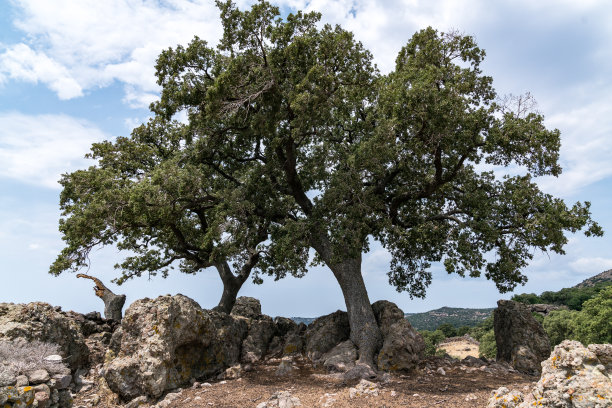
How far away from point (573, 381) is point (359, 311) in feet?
32.0

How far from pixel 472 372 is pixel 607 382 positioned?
8538 millimetres

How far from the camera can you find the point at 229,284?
19703 mm

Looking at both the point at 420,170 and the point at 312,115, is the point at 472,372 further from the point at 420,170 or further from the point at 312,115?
the point at 312,115

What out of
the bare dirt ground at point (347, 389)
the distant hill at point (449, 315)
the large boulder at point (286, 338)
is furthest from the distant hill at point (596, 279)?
the bare dirt ground at point (347, 389)

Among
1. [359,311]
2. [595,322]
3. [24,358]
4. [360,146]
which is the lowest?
[595,322]

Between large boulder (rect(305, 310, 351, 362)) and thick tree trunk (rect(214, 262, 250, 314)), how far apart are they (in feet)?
15.4

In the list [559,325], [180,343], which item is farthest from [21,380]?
[559,325]

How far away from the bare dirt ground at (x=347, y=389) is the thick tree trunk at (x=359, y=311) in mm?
1449

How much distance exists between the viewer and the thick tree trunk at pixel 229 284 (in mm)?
19438

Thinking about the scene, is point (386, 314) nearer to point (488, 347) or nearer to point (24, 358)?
point (24, 358)

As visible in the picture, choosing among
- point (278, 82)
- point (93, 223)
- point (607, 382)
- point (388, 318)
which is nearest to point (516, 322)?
point (388, 318)

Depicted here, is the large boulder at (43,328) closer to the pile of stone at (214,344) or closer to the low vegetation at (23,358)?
the low vegetation at (23,358)

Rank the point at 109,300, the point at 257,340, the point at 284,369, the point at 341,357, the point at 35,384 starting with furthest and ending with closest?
the point at 109,300
the point at 257,340
the point at 341,357
the point at 284,369
the point at 35,384

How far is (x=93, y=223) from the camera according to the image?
533 inches
